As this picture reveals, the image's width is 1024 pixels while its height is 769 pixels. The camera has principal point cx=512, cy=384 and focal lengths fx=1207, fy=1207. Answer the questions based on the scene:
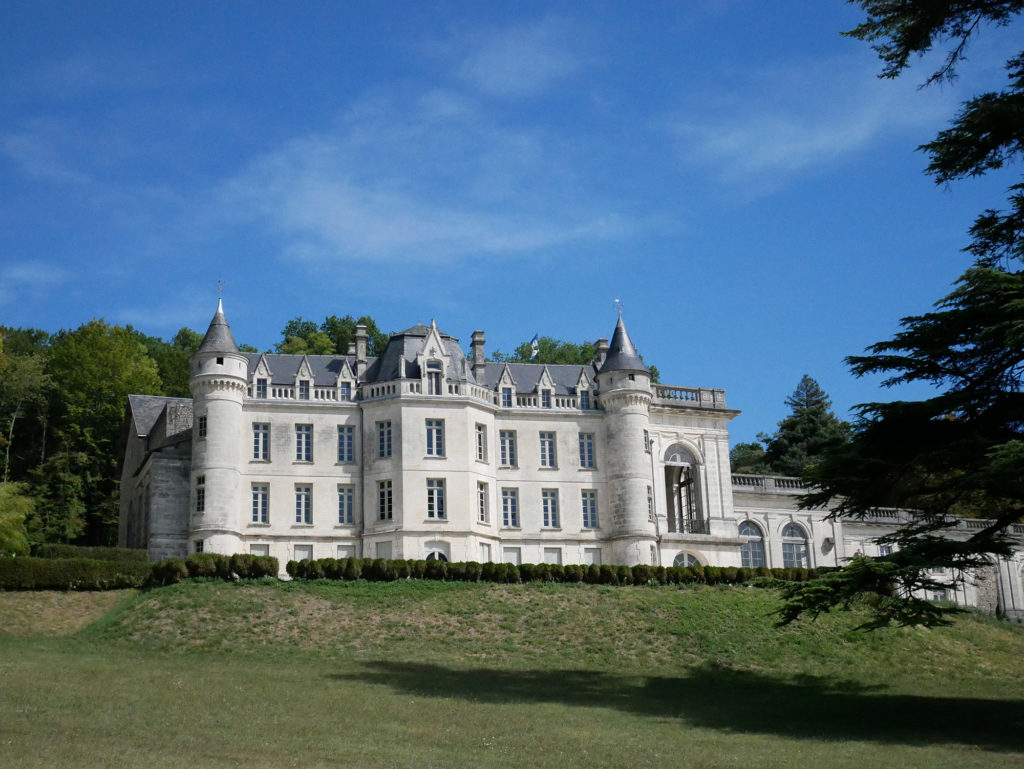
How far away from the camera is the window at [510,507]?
46562 millimetres

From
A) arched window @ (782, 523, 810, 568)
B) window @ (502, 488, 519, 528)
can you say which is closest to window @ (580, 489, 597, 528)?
window @ (502, 488, 519, 528)

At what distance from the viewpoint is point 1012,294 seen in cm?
2358

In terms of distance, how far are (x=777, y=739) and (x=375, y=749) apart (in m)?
7.54

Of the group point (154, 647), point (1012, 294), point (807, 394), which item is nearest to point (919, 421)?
point (1012, 294)

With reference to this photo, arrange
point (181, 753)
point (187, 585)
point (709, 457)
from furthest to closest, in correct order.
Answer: point (709, 457)
point (187, 585)
point (181, 753)

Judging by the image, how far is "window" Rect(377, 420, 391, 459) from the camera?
45312 millimetres

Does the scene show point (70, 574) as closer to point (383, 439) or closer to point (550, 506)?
point (383, 439)

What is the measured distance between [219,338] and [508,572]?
556 inches

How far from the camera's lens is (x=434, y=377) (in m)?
45.9

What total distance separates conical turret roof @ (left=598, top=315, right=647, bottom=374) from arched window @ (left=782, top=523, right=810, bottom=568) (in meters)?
10.5

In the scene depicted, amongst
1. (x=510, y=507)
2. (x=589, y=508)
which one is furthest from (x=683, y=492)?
(x=510, y=507)

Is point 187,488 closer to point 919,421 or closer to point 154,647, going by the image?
point 154,647

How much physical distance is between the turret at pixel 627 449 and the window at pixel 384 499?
8599 mm

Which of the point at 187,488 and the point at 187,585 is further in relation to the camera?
the point at 187,488
